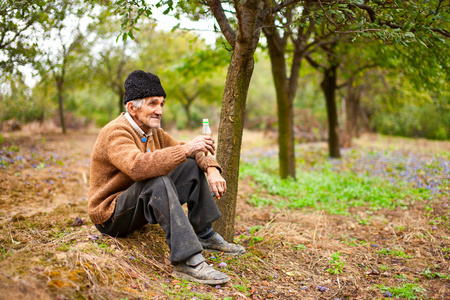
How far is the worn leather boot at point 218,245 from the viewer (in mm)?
3016

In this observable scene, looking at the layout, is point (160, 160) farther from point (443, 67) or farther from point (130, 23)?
point (443, 67)

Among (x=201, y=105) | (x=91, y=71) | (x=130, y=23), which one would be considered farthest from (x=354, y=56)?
(x=201, y=105)

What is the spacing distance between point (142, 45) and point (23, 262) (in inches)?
532

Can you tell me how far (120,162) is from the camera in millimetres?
2441

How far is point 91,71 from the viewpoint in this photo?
12102mm

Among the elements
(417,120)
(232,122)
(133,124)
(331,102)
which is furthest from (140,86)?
(417,120)

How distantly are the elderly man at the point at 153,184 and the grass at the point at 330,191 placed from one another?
2.58 meters

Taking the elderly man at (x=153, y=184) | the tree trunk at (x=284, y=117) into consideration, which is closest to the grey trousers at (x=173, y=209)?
the elderly man at (x=153, y=184)

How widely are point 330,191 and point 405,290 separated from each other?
3595mm

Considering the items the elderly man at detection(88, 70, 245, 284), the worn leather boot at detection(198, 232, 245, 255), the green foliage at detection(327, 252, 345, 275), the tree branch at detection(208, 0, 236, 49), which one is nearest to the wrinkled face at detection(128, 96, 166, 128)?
the elderly man at detection(88, 70, 245, 284)

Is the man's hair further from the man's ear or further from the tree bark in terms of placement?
the tree bark

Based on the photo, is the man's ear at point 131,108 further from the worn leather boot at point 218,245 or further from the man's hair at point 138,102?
the worn leather boot at point 218,245

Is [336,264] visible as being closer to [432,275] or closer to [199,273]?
[432,275]

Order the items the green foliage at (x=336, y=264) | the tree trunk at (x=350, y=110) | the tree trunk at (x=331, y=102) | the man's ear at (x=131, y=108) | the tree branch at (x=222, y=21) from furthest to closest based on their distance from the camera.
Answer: the tree trunk at (x=350, y=110) → the tree trunk at (x=331, y=102) → the tree branch at (x=222, y=21) → the green foliage at (x=336, y=264) → the man's ear at (x=131, y=108)
